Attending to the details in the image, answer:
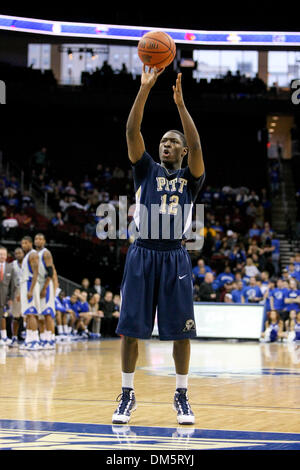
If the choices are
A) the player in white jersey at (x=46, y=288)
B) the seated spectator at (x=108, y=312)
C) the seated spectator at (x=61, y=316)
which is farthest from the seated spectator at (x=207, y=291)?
the player in white jersey at (x=46, y=288)

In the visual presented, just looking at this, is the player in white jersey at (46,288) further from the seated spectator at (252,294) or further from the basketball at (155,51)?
the basketball at (155,51)

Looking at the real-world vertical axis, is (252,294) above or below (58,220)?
below

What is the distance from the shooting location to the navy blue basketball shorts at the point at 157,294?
4988 millimetres

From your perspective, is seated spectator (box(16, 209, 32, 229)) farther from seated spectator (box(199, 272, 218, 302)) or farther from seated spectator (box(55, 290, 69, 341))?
seated spectator (box(199, 272, 218, 302))

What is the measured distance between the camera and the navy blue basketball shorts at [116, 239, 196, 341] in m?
4.99

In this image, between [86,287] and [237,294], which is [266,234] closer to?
[237,294]

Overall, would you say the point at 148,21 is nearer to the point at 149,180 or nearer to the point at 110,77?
the point at 110,77

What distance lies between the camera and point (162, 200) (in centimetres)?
514

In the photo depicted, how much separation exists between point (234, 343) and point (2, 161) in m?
13.6

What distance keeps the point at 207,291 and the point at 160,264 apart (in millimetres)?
12559

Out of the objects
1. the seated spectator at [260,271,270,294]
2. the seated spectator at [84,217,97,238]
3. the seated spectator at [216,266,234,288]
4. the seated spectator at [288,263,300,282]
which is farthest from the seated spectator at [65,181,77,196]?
the seated spectator at [288,263,300,282]

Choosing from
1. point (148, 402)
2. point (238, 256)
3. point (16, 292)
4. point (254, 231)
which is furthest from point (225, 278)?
point (148, 402)

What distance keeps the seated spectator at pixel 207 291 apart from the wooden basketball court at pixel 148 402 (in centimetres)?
625

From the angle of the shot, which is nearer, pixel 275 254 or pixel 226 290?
pixel 226 290
